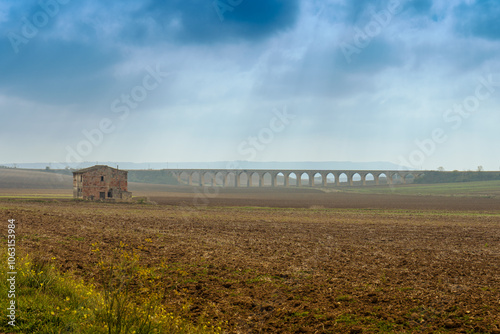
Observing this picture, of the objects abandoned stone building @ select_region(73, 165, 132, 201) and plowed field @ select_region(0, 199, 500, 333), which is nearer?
plowed field @ select_region(0, 199, 500, 333)

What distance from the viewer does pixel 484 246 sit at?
21.2 metres

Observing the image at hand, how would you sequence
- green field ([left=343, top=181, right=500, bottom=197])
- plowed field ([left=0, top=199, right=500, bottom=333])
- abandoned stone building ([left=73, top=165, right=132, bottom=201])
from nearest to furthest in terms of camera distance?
plowed field ([left=0, top=199, right=500, bottom=333]) → abandoned stone building ([left=73, top=165, right=132, bottom=201]) → green field ([left=343, top=181, right=500, bottom=197])

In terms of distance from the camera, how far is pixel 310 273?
47.5 ft

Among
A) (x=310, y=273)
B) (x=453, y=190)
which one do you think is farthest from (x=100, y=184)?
(x=453, y=190)

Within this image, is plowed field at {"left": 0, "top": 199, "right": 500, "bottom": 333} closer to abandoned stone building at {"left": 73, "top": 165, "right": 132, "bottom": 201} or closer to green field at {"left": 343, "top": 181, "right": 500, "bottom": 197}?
abandoned stone building at {"left": 73, "top": 165, "right": 132, "bottom": 201}

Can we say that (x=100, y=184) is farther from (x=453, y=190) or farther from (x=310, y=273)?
(x=453, y=190)

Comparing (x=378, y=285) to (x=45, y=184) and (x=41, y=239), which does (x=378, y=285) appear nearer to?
(x=41, y=239)

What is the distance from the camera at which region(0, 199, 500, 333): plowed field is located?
9953mm

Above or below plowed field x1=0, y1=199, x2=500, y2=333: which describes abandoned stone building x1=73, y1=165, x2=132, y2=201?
above

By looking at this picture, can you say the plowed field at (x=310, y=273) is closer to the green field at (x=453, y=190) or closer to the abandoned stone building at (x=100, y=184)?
the abandoned stone building at (x=100, y=184)

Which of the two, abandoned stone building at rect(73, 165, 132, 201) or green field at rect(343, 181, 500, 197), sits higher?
abandoned stone building at rect(73, 165, 132, 201)

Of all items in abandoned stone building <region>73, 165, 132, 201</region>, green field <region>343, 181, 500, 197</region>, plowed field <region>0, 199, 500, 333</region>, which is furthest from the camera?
green field <region>343, 181, 500, 197</region>

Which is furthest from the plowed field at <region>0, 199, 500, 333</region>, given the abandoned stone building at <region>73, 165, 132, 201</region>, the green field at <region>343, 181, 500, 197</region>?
the green field at <region>343, 181, 500, 197</region>

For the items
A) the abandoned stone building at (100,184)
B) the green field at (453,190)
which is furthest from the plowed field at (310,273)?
the green field at (453,190)
